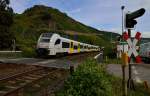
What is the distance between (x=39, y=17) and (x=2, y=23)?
10621cm

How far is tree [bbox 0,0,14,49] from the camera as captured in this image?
70938mm

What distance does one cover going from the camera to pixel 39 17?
180500 millimetres

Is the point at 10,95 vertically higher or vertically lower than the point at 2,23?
lower

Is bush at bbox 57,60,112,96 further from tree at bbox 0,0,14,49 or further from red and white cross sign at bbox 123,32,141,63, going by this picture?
tree at bbox 0,0,14,49

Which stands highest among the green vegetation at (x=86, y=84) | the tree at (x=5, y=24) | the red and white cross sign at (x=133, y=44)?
the tree at (x=5, y=24)

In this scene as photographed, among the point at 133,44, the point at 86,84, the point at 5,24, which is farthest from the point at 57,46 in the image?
the point at 86,84

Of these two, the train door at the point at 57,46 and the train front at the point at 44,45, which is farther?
the train door at the point at 57,46

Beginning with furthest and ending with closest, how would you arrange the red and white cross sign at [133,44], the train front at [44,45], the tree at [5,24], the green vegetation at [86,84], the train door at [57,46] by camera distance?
1. the tree at [5,24]
2. the train door at [57,46]
3. the train front at [44,45]
4. the red and white cross sign at [133,44]
5. the green vegetation at [86,84]

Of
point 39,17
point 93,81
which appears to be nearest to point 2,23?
point 93,81

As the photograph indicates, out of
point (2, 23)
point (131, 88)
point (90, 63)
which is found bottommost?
point (131, 88)

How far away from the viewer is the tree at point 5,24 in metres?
70.9

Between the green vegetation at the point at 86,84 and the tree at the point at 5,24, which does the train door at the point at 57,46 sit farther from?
the green vegetation at the point at 86,84

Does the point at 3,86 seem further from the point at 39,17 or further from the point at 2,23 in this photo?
the point at 39,17

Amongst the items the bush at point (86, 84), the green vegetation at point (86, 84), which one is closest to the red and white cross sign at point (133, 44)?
the green vegetation at point (86, 84)
